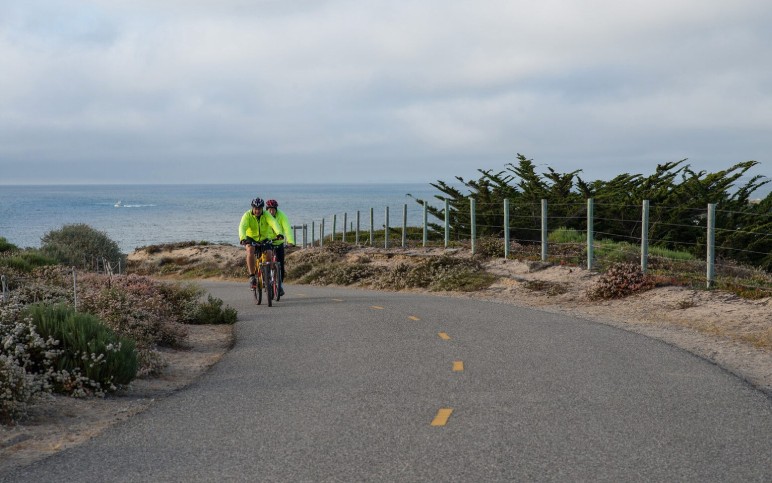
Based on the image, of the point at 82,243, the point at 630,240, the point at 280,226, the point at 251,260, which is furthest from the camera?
the point at 82,243

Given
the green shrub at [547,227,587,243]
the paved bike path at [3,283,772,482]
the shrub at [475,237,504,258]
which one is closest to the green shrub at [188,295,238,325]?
the paved bike path at [3,283,772,482]

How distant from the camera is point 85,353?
8.19m

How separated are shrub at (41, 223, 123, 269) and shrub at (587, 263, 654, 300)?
724 inches

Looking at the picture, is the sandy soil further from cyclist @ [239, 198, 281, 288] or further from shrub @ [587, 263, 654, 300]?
cyclist @ [239, 198, 281, 288]

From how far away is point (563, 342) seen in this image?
11.0 meters

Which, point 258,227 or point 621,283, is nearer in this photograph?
point 621,283

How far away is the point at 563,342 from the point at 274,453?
5961 mm

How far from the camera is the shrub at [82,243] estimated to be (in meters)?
29.2

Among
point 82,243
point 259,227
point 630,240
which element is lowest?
point 82,243

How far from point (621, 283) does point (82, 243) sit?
2097cm

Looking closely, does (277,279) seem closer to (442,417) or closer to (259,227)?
(259,227)

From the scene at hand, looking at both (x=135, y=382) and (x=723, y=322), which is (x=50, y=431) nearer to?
(x=135, y=382)

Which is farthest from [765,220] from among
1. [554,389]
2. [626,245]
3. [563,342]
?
[554,389]

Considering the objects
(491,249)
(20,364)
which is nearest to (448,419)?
(20,364)
